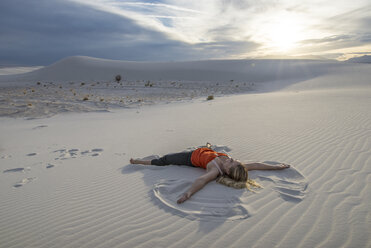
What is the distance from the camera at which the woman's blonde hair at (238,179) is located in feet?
10.3

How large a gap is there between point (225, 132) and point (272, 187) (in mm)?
3231

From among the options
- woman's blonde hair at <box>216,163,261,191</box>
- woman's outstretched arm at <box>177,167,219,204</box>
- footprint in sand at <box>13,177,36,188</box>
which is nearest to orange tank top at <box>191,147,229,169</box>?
woman's outstretched arm at <box>177,167,219,204</box>

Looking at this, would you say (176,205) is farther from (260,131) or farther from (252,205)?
(260,131)

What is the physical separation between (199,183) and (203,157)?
27.6 inches

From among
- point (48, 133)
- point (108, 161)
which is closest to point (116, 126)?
point (48, 133)

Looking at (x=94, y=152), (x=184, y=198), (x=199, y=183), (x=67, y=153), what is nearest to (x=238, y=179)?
(x=199, y=183)

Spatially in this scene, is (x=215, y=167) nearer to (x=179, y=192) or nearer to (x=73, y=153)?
Result: (x=179, y=192)

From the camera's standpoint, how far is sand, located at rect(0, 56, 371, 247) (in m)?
2.33

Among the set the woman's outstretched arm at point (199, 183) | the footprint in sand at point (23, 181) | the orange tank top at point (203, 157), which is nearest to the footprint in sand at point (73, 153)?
the footprint in sand at point (23, 181)

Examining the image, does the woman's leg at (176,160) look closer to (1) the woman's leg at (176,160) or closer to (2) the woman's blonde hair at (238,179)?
(1) the woman's leg at (176,160)

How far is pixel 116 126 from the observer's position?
7730 millimetres

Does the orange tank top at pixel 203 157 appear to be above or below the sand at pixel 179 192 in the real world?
above

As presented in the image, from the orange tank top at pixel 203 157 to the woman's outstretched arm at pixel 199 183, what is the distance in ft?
0.98

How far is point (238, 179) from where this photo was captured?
3.19 metres
